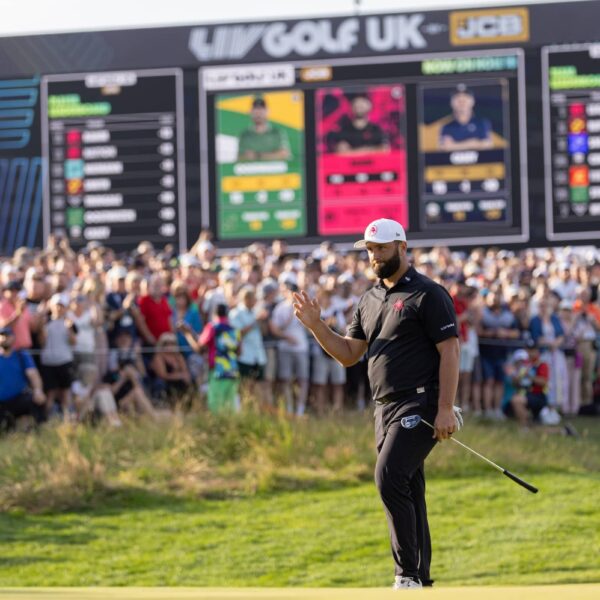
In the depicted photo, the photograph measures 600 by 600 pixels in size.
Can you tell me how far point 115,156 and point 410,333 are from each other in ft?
55.6

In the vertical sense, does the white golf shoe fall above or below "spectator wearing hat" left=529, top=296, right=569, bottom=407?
below

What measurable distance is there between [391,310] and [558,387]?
449 inches

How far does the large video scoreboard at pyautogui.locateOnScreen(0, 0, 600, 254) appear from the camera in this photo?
23.5 metres

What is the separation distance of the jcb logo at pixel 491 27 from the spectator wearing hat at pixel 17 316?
10595 mm

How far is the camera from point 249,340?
632 inches

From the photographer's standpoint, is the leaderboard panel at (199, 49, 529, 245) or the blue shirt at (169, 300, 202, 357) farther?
the leaderboard panel at (199, 49, 529, 245)

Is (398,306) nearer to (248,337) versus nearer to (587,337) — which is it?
(248,337)

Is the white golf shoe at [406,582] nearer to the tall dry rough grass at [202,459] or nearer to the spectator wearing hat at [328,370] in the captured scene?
the tall dry rough grass at [202,459]

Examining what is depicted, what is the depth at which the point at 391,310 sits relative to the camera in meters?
8.15

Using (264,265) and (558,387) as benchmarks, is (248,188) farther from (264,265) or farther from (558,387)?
(558,387)

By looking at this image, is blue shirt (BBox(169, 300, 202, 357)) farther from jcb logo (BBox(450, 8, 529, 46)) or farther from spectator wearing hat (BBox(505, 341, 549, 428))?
jcb logo (BBox(450, 8, 529, 46))

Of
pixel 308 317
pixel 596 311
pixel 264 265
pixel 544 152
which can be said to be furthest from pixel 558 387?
pixel 308 317

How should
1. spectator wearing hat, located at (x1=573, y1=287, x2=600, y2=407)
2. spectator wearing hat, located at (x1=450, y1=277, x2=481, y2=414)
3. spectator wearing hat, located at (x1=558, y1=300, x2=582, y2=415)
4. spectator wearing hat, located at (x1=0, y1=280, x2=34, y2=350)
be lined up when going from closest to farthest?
spectator wearing hat, located at (x1=0, y1=280, x2=34, y2=350), spectator wearing hat, located at (x1=450, y1=277, x2=481, y2=414), spectator wearing hat, located at (x1=558, y1=300, x2=582, y2=415), spectator wearing hat, located at (x1=573, y1=287, x2=600, y2=407)

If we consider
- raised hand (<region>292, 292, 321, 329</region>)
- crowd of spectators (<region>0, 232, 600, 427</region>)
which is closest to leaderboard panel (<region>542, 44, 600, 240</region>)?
crowd of spectators (<region>0, 232, 600, 427</region>)
